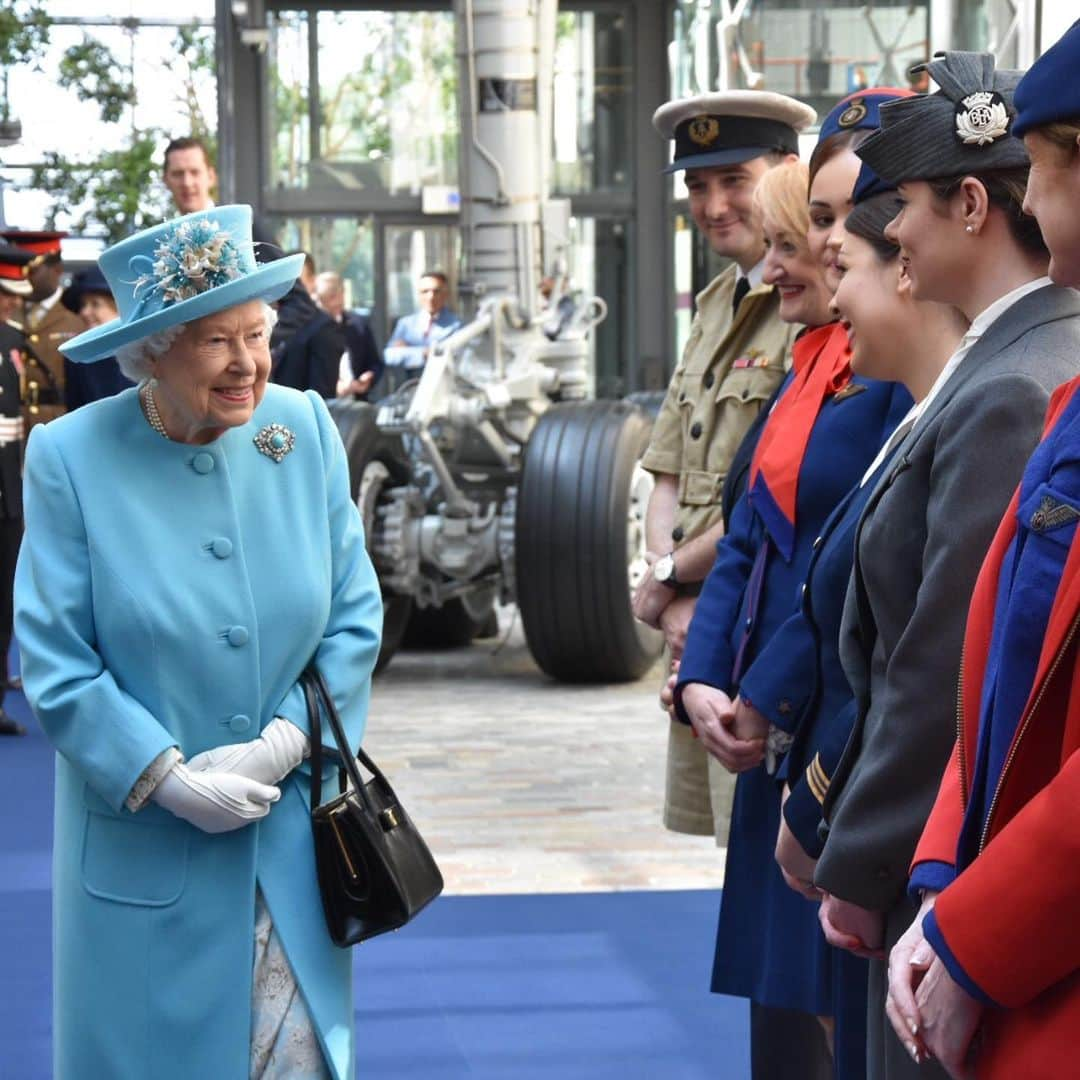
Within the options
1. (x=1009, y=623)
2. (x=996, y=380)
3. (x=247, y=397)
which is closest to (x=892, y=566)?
(x=996, y=380)

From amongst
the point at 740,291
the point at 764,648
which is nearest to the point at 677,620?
the point at 740,291

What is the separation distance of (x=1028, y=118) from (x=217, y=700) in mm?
1404

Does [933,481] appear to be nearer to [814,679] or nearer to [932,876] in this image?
[932,876]

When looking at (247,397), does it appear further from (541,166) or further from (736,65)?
(736,65)

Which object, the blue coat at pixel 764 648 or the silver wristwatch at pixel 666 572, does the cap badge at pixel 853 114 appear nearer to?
the blue coat at pixel 764 648

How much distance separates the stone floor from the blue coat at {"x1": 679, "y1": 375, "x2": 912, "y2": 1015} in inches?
89.9

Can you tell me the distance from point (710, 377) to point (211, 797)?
142 centimetres

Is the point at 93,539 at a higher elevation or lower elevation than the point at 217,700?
higher

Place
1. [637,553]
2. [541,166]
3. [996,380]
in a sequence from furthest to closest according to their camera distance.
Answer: [541,166] → [637,553] → [996,380]

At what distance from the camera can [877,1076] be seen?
2117 millimetres

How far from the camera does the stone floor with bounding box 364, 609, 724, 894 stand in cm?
546

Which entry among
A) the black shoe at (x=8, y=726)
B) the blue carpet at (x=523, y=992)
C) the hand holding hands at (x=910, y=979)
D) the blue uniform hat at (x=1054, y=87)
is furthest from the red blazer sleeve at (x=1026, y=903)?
the black shoe at (x=8, y=726)

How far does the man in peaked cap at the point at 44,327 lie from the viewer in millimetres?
8797

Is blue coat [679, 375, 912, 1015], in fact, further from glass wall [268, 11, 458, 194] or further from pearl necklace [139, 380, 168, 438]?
glass wall [268, 11, 458, 194]
